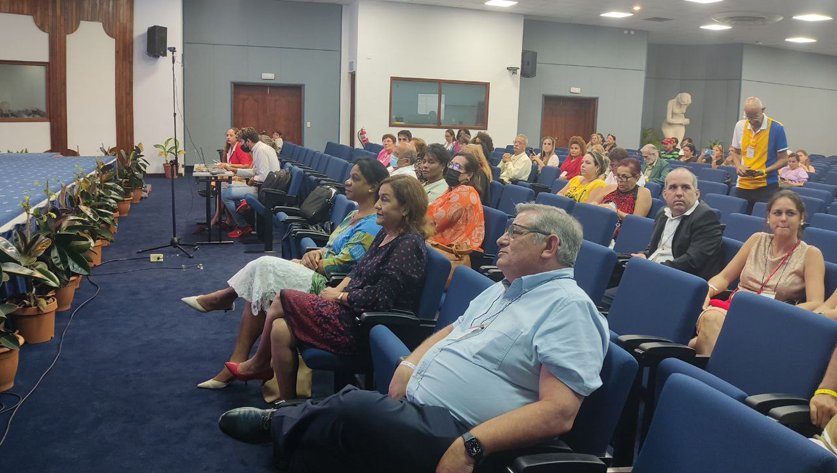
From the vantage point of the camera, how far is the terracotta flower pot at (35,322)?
4152mm

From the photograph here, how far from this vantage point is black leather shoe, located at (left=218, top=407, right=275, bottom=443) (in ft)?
7.66

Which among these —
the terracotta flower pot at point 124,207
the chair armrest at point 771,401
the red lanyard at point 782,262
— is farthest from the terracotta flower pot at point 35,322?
the terracotta flower pot at point 124,207

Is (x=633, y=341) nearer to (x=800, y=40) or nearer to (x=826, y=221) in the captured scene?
(x=826, y=221)

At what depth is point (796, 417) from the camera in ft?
6.98

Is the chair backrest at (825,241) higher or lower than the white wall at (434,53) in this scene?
lower

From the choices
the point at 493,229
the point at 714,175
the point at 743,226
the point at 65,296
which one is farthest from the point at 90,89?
the point at 743,226

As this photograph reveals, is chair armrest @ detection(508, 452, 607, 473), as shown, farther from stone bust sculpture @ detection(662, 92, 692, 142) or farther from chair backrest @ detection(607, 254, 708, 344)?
stone bust sculpture @ detection(662, 92, 692, 142)

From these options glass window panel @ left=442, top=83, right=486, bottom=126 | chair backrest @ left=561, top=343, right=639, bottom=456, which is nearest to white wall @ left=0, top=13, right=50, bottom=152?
glass window panel @ left=442, top=83, right=486, bottom=126

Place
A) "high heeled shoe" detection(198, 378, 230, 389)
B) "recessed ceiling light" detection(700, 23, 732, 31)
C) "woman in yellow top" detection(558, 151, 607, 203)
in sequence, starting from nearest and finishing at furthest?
"high heeled shoe" detection(198, 378, 230, 389) → "woman in yellow top" detection(558, 151, 607, 203) → "recessed ceiling light" detection(700, 23, 732, 31)

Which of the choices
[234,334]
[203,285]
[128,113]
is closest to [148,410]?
[234,334]

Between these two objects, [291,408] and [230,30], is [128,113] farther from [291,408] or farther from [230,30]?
[291,408]

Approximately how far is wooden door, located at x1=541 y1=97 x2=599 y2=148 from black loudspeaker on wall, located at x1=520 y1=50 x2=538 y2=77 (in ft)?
4.97

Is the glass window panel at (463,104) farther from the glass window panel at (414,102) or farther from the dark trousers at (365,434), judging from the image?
the dark trousers at (365,434)

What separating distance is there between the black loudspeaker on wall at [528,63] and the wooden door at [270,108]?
4.60 m
